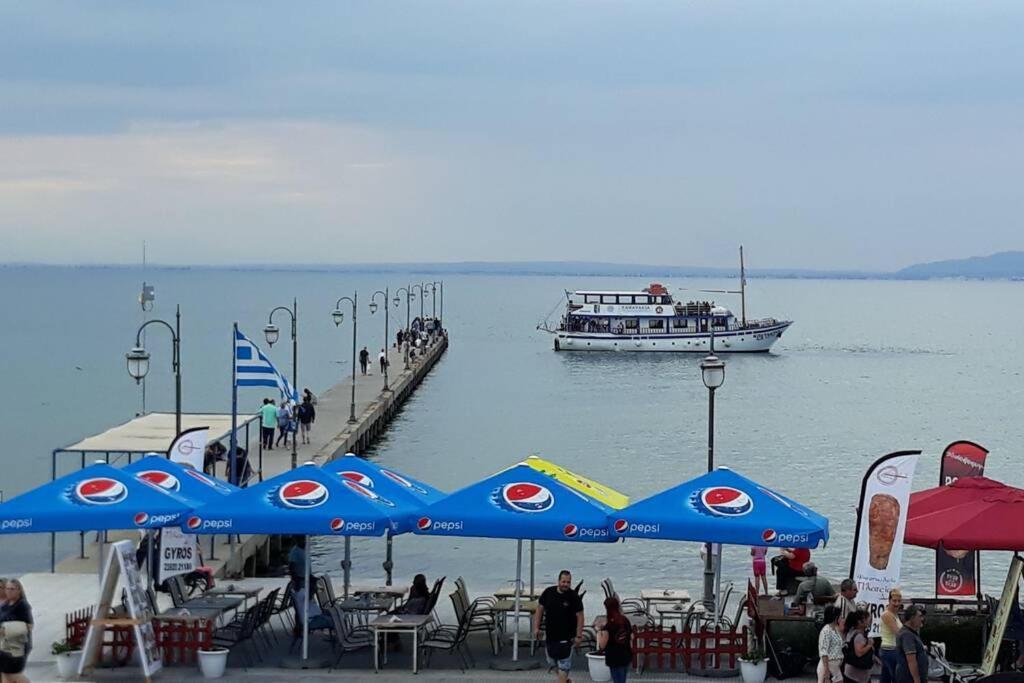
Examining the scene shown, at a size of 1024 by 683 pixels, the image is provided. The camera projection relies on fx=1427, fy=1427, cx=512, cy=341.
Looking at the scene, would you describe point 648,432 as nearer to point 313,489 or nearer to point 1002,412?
point 1002,412

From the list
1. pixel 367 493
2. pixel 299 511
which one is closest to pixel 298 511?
pixel 299 511

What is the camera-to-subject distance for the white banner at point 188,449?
18844mm

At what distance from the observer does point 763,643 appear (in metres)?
15.2

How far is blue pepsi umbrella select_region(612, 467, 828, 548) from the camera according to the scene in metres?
14.8

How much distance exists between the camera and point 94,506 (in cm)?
1541

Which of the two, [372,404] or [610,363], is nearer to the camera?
[372,404]

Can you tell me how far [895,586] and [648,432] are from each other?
43820 mm

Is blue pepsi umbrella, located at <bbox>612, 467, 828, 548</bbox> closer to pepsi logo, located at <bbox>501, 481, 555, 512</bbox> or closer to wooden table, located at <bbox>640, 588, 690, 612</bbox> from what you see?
pepsi logo, located at <bbox>501, 481, 555, 512</bbox>

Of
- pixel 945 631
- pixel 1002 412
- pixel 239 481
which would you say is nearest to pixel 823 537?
pixel 945 631

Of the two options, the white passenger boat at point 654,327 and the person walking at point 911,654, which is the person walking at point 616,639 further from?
the white passenger boat at point 654,327

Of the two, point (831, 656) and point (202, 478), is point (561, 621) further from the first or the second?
point (202, 478)

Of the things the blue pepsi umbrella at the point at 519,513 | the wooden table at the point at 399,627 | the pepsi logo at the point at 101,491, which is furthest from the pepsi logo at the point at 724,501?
the pepsi logo at the point at 101,491

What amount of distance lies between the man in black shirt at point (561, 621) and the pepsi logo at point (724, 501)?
1.90 meters

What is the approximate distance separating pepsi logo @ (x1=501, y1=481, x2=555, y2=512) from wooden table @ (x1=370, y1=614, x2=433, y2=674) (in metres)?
1.68
